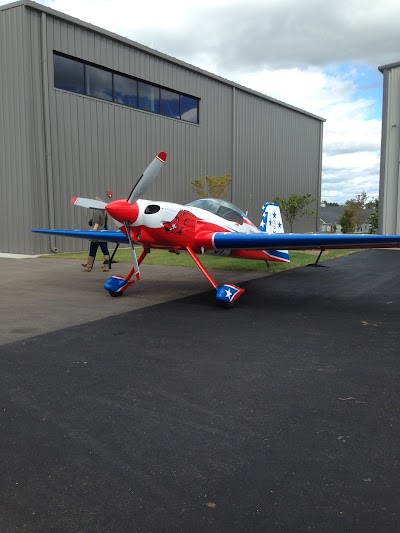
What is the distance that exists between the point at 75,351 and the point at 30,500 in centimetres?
268

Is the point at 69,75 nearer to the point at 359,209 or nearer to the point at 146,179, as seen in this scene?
the point at 146,179

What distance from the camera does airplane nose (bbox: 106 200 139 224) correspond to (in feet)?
22.7

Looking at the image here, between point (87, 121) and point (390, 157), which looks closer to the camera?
point (87, 121)

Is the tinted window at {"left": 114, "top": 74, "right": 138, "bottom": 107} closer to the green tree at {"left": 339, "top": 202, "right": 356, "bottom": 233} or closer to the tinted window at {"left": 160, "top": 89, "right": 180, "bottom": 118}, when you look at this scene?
the tinted window at {"left": 160, "top": 89, "right": 180, "bottom": 118}

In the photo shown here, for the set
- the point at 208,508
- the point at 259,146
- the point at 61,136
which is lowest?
the point at 208,508

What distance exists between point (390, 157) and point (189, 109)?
11.0 m

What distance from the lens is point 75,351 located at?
487 centimetres

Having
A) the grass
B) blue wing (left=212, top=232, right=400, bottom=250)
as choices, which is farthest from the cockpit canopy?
the grass

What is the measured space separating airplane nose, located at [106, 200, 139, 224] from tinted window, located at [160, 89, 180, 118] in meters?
15.8

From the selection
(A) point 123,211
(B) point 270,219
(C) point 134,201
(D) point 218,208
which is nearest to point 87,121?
(B) point 270,219

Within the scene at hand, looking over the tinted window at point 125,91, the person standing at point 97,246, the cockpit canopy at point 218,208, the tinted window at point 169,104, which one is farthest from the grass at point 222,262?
the tinted window at point 169,104

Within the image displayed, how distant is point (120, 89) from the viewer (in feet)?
62.6

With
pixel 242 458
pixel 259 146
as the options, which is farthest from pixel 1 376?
pixel 259 146

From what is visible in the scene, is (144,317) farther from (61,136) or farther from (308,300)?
(61,136)
